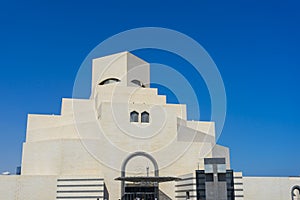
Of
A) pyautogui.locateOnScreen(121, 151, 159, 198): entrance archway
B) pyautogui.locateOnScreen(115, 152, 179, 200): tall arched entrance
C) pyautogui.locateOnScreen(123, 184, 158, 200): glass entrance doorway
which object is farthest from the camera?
pyautogui.locateOnScreen(121, 151, 159, 198): entrance archway

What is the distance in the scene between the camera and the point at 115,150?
128 ft

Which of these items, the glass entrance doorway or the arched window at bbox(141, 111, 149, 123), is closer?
the glass entrance doorway

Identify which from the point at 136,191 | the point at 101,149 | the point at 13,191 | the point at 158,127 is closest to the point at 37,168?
the point at 13,191

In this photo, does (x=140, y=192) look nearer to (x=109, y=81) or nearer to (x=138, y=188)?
(x=138, y=188)

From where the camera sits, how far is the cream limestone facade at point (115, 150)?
3538 cm

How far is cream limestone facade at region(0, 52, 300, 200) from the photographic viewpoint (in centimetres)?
3538

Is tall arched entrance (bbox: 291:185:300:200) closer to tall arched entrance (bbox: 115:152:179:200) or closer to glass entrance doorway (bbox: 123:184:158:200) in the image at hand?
tall arched entrance (bbox: 115:152:179:200)

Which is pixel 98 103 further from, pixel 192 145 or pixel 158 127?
pixel 192 145

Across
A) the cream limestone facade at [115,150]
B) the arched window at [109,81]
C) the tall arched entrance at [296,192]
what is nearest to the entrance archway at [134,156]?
the cream limestone facade at [115,150]

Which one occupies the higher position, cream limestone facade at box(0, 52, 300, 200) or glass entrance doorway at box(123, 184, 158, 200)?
cream limestone facade at box(0, 52, 300, 200)

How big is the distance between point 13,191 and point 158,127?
1759cm

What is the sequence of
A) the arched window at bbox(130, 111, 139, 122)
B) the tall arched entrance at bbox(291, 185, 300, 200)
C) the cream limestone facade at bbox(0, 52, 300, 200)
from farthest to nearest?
the arched window at bbox(130, 111, 139, 122) < the tall arched entrance at bbox(291, 185, 300, 200) < the cream limestone facade at bbox(0, 52, 300, 200)

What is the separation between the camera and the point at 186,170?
4041 centimetres

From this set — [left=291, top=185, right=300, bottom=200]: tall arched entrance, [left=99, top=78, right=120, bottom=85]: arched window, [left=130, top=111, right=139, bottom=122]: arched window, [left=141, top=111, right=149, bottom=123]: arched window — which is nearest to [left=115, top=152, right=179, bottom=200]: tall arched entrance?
[left=130, top=111, right=139, bottom=122]: arched window
